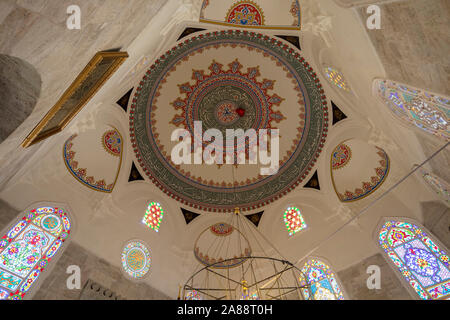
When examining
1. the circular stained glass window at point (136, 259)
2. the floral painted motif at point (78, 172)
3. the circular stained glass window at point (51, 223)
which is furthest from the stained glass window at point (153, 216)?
the circular stained glass window at point (51, 223)

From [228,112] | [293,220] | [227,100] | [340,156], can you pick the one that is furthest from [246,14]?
[293,220]

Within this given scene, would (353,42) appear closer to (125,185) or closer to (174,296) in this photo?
(125,185)

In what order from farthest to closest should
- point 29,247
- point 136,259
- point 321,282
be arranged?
point 136,259
point 321,282
point 29,247

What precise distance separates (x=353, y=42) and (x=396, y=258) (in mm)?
5810

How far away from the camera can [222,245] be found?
1083 cm

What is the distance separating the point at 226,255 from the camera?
10.8m

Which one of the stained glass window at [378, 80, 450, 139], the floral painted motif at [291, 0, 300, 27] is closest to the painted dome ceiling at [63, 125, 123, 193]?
the floral painted motif at [291, 0, 300, 27]

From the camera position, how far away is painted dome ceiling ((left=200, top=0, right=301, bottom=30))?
24.4 feet

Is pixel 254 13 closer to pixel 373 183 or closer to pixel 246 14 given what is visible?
pixel 246 14

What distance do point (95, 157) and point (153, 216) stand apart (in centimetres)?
279

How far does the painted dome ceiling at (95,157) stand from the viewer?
28.0 feet

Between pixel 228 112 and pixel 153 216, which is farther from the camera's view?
pixel 228 112

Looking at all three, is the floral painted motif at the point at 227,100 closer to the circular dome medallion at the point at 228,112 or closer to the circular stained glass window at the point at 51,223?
the circular dome medallion at the point at 228,112

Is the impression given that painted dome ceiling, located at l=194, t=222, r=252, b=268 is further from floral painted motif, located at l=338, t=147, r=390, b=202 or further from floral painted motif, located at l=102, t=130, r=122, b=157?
floral painted motif, located at l=102, t=130, r=122, b=157
